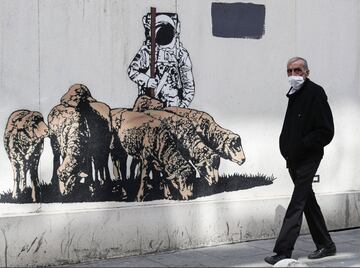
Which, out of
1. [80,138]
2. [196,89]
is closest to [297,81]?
[196,89]

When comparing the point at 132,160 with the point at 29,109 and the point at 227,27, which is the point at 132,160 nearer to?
the point at 29,109

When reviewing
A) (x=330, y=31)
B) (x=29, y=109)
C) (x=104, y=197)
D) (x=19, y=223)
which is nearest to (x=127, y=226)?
(x=104, y=197)

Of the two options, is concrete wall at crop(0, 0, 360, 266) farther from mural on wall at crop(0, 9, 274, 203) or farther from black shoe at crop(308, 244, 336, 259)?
black shoe at crop(308, 244, 336, 259)

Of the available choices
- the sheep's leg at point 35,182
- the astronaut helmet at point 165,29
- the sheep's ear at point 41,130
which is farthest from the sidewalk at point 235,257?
the astronaut helmet at point 165,29

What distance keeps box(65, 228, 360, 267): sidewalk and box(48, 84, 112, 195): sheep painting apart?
88 cm

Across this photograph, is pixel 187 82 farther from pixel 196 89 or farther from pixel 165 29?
pixel 165 29

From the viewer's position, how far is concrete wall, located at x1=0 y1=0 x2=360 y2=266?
5762 millimetres

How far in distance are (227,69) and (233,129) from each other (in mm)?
701

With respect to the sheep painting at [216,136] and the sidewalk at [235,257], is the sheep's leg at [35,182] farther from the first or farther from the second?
the sheep painting at [216,136]

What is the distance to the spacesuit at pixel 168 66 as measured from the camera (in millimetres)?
6438

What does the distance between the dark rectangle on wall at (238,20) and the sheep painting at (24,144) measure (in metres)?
2.29

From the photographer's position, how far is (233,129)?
22.7 ft

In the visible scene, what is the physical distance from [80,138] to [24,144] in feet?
1.91

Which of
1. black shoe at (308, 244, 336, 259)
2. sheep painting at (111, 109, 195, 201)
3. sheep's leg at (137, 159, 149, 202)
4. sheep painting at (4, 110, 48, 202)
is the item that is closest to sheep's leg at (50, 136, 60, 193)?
sheep painting at (4, 110, 48, 202)
